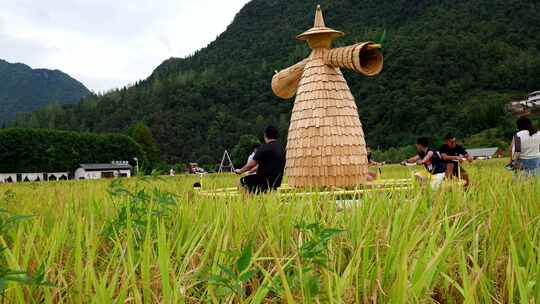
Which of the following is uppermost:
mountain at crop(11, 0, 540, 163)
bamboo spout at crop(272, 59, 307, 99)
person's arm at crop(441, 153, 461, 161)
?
mountain at crop(11, 0, 540, 163)

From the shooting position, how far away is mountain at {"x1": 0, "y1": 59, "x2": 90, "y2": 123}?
155500 mm

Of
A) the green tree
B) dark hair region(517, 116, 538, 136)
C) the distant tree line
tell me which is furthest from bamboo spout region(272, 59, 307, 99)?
the green tree

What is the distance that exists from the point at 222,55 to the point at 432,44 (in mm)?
48321

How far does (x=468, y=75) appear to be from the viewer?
63062 millimetres

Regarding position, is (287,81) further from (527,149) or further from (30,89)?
(30,89)

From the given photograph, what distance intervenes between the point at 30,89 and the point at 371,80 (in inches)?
5739

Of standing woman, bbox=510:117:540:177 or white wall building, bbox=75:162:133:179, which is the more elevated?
standing woman, bbox=510:117:540:177

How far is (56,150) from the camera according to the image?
2409 inches

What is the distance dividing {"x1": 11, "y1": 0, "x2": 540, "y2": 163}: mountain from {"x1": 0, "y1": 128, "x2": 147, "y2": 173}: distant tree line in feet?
38.7

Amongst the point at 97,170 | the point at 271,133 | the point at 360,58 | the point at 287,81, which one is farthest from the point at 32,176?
the point at 360,58

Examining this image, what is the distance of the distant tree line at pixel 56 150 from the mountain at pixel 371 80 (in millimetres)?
11804

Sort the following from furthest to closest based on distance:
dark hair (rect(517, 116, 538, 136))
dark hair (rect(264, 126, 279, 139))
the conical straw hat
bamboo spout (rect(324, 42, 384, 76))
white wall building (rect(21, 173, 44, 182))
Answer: white wall building (rect(21, 173, 44, 182)), dark hair (rect(517, 116, 538, 136)), dark hair (rect(264, 126, 279, 139)), the conical straw hat, bamboo spout (rect(324, 42, 384, 76))

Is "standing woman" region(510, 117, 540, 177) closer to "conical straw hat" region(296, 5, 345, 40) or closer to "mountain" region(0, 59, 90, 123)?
"conical straw hat" region(296, 5, 345, 40)

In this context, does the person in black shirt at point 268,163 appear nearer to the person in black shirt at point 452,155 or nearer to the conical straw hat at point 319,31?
the conical straw hat at point 319,31
